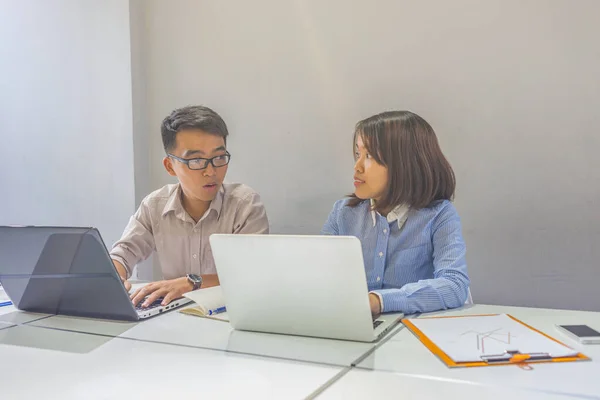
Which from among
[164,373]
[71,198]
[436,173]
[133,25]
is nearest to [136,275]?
[71,198]

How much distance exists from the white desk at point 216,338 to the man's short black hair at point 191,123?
2.55 ft

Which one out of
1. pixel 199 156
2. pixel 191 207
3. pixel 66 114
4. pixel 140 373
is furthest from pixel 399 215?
pixel 66 114

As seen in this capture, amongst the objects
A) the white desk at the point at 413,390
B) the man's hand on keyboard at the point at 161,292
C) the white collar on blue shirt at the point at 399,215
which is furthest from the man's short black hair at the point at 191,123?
the white desk at the point at 413,390

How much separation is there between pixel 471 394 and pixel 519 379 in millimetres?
109

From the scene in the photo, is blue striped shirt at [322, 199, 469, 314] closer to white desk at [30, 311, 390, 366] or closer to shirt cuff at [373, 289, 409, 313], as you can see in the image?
shirt cuff at [373, 289, 409, 313]

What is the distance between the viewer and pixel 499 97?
1.98 m

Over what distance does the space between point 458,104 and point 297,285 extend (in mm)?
1327

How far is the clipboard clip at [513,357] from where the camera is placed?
90 centimetres

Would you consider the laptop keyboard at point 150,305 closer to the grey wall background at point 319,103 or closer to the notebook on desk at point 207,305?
the notebook on desk at point 207,305

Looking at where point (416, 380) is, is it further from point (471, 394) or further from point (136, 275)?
point (136, 275)

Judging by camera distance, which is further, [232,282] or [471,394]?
[232,282]

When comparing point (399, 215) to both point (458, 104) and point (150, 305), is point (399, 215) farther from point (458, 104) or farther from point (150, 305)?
point (150, 305)

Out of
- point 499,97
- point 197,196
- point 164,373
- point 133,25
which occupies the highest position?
point 133,25

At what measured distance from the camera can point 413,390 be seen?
0.79 m
